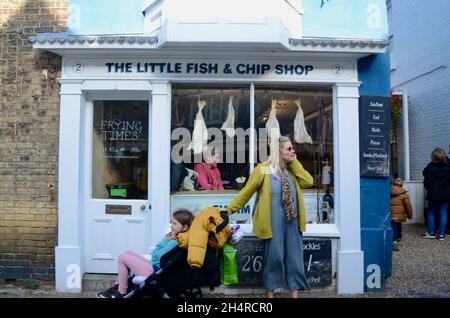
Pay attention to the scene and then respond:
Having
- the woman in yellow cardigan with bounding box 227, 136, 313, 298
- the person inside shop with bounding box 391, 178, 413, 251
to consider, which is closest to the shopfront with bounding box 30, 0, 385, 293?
the woman in yellow cardigan with bounding box 227, 136, 313, 298

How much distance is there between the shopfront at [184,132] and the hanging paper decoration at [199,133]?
1 centimetres

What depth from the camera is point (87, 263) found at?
564 centimetres

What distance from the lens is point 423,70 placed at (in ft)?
36.7

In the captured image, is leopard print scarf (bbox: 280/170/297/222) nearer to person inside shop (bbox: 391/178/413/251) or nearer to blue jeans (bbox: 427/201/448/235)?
person inside shop (bbox: 391/178/413/251)

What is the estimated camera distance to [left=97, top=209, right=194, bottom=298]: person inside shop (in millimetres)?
4309

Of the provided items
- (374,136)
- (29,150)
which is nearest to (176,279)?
(29,150)

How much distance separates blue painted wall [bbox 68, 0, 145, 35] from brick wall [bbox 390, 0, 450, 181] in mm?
7670

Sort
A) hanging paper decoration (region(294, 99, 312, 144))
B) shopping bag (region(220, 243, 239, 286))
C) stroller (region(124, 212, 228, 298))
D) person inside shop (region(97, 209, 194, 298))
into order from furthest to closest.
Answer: hanging paper decoration (region(294, 99, 312, 144))
shopping bag (region(220, 243, 239, 286))
person inside shop (region(97, 209, 194, 298))
stroller (region(124, 212, 228, 298))

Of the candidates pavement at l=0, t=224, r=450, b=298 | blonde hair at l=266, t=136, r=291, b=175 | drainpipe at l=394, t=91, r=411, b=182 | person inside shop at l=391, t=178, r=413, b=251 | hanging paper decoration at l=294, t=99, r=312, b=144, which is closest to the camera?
blonde hair at l=266, t=136, r=291, b=175

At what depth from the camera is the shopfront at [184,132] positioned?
5.48 meters

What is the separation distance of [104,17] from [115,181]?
84.5 inches

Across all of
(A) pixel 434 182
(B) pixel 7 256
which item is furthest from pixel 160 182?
(A) pixel 434 182

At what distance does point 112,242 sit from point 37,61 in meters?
2.52

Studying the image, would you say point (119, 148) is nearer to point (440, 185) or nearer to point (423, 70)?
point (440, 185)
